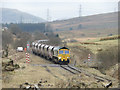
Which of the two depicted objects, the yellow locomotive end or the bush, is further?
the yellow locomotive end

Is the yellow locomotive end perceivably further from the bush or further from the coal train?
the bush

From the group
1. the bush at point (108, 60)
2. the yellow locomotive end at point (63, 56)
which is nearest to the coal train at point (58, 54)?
the yellow locomotive end at point (63, 56)

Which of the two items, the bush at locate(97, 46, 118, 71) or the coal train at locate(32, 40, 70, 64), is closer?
the bush at locate(97, 46, 118, 71)

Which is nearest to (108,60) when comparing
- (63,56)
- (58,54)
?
(63,56)

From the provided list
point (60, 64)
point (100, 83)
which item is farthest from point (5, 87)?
point (60, 64)

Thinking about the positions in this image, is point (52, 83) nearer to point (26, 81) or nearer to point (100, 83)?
point (26, 81)

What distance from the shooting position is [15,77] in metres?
17.7

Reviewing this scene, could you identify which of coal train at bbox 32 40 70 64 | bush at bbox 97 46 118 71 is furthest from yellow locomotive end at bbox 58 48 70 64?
bush at bbox 97 46 118 71

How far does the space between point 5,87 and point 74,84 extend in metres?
4.77

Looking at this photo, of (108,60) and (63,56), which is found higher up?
(63,56)

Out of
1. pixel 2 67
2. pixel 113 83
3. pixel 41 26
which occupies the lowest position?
pixel 113 83

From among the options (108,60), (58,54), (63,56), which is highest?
(58,54)

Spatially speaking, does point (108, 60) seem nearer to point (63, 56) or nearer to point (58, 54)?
point (63, 56)

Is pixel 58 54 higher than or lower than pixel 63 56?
higher
